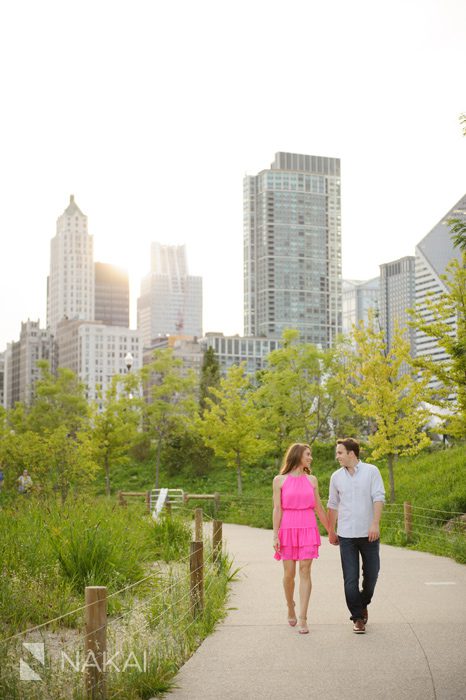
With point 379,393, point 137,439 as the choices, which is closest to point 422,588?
point 379,393

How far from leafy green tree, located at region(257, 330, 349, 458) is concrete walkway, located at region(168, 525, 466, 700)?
2540 cm

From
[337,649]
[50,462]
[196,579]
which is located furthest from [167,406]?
[337,649]

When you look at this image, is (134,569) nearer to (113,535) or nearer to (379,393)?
(113,535)

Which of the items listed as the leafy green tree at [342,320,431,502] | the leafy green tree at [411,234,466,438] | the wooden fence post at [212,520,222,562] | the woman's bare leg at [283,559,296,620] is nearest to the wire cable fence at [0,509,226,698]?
the woman's bare leg at [283,559,296,620]

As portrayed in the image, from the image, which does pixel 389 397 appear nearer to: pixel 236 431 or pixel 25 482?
pixel 25 482

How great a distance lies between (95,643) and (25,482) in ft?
54.2

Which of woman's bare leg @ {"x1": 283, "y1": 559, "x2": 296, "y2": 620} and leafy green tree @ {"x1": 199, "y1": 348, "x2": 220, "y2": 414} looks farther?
leafy green tree @ {"x1": 199, "y1": 348, "x2": 220, "y2": 414}

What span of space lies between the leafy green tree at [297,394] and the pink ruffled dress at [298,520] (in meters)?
28.6

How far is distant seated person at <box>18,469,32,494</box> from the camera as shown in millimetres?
20228

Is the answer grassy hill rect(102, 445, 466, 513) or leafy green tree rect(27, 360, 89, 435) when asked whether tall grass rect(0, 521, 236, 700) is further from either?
leafy green tree rect(27, 360, 89, 435)

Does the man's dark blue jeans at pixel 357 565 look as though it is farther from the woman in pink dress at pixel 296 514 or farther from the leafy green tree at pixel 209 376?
the leafy green tree at pixel 209 376

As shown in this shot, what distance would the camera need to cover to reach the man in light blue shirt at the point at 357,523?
8320mm

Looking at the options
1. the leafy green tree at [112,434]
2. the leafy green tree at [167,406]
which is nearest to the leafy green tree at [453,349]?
the leafy green tree at [112,434]

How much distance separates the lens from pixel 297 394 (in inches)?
1578
